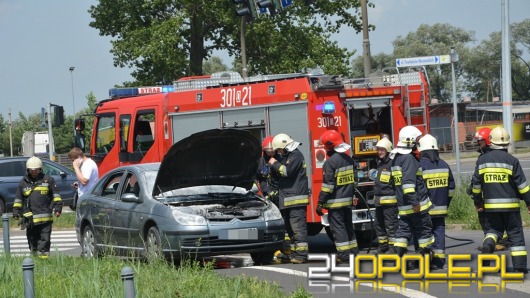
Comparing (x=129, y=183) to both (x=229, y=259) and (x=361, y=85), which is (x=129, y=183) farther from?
(x=361, y=85)

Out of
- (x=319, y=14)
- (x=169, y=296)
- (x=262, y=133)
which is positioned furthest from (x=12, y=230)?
(x=319, y=14)

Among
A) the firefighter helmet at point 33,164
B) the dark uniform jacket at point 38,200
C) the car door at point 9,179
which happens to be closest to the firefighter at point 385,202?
the dark uniform jacket at point 38,200

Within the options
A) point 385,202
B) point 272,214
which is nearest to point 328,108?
point 385,202

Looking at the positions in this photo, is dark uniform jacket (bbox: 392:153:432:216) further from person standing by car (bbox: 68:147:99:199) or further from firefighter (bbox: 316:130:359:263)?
person standing by car (bbox: 68:147:99:199)

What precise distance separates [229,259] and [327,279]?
129 inches

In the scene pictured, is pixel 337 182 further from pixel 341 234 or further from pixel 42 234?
pixel 42 234

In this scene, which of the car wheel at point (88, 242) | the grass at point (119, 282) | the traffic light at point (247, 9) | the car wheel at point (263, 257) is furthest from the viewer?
the traffic light at point (247, 9)

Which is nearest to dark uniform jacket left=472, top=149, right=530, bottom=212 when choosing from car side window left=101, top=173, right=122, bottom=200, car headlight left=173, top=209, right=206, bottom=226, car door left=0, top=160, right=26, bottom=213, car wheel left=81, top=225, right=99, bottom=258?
car headlight left=173, top=209, right=206, bottom=226

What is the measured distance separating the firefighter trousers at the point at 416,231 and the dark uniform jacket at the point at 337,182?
3.35 feet

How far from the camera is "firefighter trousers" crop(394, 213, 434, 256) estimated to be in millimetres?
11289

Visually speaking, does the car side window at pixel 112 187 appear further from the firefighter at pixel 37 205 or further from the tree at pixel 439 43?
the tree at pixel 439 43

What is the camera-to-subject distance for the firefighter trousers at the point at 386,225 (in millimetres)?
12969

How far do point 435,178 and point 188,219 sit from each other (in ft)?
10.1

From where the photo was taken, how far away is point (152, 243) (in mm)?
12141
